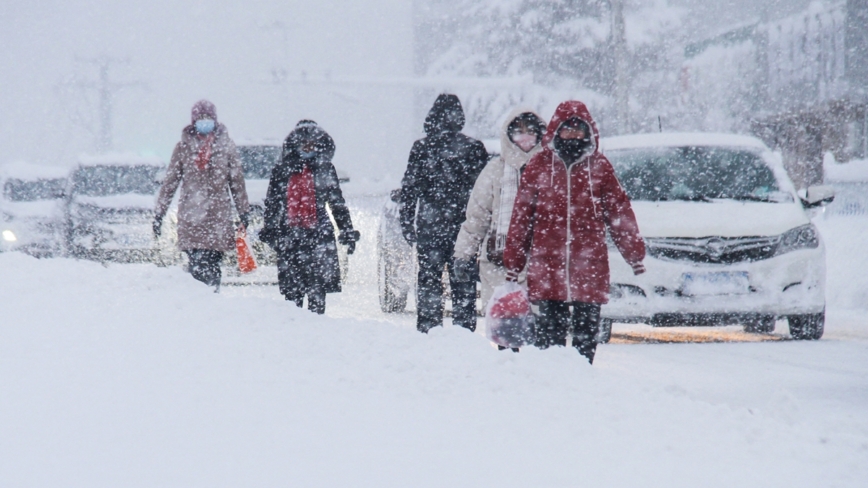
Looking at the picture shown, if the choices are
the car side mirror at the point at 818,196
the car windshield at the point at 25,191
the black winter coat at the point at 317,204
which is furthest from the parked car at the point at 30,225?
the car side mirror at the point at 818,196

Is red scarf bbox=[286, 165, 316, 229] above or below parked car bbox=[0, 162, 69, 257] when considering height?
above

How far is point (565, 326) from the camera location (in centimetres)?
515

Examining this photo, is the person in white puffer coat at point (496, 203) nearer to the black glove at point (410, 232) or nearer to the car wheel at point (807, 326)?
the black glove at point (410, 232)

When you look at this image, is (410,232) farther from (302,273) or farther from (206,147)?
(206,147)

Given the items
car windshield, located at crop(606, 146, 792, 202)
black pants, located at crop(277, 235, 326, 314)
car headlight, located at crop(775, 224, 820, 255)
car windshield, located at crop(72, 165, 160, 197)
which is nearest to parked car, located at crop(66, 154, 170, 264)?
car windshield, located at crop(72, 165, 160, 197)

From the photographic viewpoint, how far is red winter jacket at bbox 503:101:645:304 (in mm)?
4887

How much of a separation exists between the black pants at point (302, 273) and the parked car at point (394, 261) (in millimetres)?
1537

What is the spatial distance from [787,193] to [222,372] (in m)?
4.89

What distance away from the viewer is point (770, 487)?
134 inches

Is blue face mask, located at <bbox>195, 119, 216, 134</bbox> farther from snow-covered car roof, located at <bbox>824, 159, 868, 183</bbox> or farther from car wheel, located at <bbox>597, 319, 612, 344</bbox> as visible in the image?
snow-covered car roof, located at <bbox>824, 159, 868, 183</bbox>

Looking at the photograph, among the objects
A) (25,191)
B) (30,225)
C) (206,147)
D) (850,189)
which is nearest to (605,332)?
(206,147)

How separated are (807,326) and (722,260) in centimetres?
115

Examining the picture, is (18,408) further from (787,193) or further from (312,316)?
(787,193)

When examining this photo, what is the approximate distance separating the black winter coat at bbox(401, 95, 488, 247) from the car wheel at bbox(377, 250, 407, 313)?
257 centimetres
